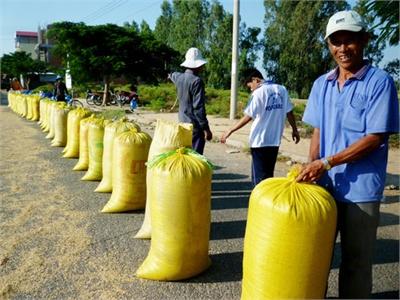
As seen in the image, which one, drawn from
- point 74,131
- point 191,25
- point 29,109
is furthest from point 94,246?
point 191,25

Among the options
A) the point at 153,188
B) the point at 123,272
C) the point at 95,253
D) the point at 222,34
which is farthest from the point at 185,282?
the point at 222,34

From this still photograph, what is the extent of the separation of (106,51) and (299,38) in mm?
16088

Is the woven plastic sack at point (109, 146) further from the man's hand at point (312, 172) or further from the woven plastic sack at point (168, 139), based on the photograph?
the man's hand at point (312, 172)

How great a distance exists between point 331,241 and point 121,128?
313 cm

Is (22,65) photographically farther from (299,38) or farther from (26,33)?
(26,33)

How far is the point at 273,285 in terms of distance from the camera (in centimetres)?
211

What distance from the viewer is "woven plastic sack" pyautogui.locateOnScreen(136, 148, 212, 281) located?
9.13 ft

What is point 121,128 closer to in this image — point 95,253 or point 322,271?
point 95,253

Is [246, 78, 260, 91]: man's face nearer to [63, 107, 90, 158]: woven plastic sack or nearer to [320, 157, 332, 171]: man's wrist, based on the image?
[320, 157, 332, 171]: man's wrist

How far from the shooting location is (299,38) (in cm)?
3108

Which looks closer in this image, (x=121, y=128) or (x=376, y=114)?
(x=376, y=114)

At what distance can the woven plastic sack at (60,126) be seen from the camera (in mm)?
8297

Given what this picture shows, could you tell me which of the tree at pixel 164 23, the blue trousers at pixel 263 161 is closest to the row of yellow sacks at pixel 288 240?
the blue trousers at pixel 263 161

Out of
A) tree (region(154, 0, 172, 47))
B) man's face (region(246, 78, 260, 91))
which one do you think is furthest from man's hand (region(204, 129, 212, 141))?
tree (region(154, 0, 172, 47))
